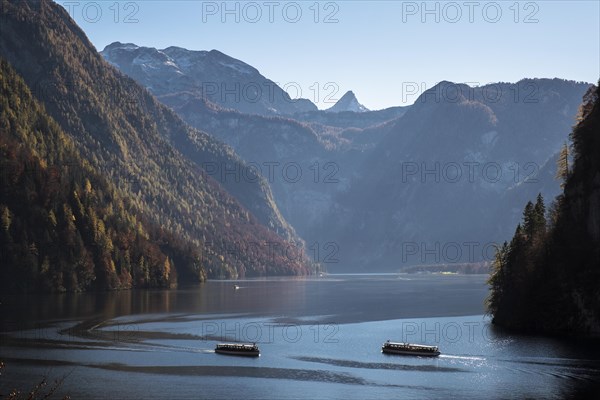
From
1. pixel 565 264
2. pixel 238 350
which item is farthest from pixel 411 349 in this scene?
pixel 565 264

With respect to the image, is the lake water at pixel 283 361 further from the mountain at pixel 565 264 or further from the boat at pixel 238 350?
the mountain at pixel 565 264

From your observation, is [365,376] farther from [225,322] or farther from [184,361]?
[225,322]

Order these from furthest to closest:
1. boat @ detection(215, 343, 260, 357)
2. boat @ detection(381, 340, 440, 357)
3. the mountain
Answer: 1. the mountain
2. boat @ detection(381, 340, 440, 357)
3. boat @ detection(215, 343, 260, 357)

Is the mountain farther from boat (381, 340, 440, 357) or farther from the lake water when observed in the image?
boat (381, 340, 440, 357)

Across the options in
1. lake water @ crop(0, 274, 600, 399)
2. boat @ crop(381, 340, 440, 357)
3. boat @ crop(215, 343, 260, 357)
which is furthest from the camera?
boat @ crop(381, 340, 440, 357)

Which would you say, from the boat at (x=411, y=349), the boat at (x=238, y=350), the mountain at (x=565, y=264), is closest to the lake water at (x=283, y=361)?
the boat at (x=238, y=350)

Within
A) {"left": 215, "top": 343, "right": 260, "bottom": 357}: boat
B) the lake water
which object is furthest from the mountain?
{"left": 215, "top": 343, "right": 260, "bottom": 357}: boat
